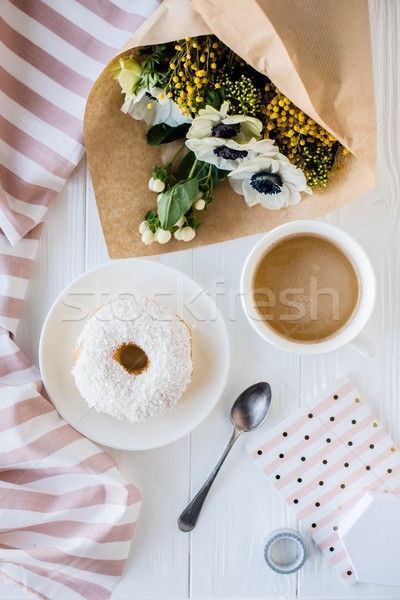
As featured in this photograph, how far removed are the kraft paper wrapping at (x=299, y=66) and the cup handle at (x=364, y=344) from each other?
22 centimetres

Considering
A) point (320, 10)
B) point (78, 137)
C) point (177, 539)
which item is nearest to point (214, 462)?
point (177, 539)

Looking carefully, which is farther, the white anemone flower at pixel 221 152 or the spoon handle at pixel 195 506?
the spoon handle at pixel 195 506

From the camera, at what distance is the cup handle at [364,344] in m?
0.90

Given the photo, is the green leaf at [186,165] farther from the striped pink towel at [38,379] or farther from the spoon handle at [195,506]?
the spoon handle at [195,506]

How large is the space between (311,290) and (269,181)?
197 millimetres

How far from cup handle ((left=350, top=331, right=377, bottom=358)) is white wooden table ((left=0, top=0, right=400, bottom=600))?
0.10 meters

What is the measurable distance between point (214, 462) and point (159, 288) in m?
0.33

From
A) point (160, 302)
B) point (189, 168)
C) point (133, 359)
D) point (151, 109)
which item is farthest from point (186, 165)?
point (133, 359)

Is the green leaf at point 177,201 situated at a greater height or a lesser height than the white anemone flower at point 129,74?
lesser

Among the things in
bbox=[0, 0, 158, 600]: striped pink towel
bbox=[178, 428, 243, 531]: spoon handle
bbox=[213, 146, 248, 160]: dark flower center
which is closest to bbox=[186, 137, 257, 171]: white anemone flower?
bbox=[213, 146, 248, 160]: dark flower center

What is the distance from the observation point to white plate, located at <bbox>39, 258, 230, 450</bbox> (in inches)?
36.6

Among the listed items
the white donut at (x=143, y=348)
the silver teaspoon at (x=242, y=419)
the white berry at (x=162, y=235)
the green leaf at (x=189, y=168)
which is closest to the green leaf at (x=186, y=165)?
the green leaf at (x=189, y=168)

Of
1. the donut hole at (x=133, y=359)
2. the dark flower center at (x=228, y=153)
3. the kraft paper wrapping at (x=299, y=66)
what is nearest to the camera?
the kraft paper wrapping at (x=299, y=66)

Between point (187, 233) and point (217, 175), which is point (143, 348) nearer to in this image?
point (187, 233)
